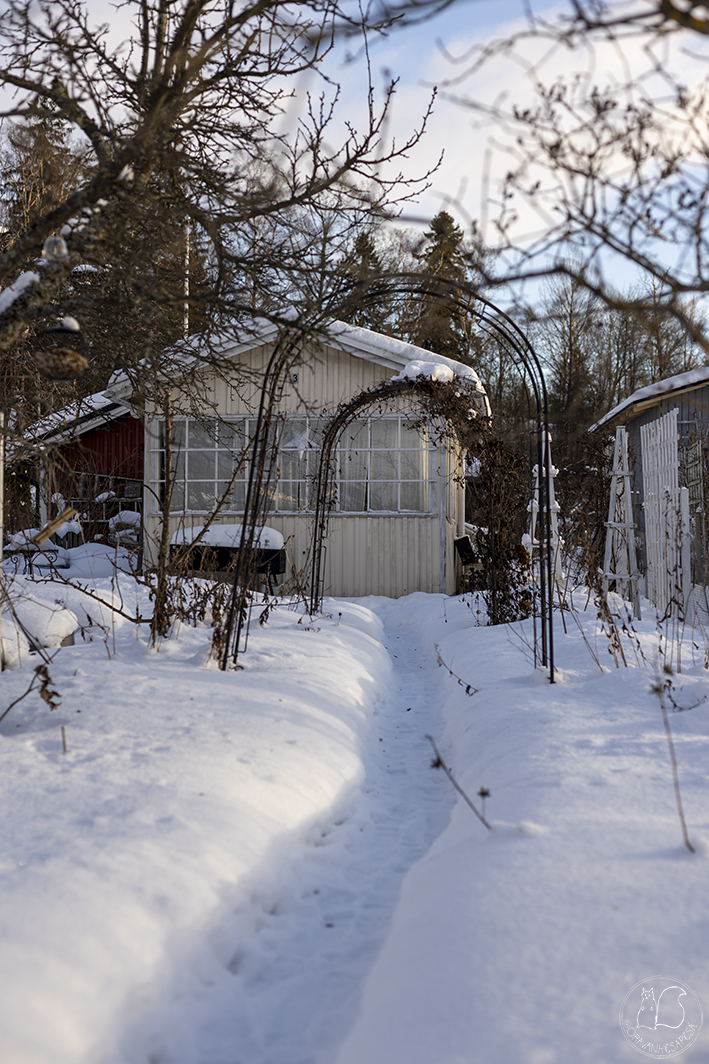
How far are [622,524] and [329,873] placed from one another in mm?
6426

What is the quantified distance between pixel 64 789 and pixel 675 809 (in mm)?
2442

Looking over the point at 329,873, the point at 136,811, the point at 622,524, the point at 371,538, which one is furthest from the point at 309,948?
the point at 371,538

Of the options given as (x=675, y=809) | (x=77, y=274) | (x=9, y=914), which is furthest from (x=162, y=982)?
(x=77, y=274)

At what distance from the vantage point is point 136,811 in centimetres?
267

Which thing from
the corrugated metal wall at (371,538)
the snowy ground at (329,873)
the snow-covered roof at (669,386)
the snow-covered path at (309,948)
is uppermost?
the snow-covered roof at (669,386)

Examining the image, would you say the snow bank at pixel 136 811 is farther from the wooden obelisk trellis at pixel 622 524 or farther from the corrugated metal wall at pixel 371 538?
the corrugated metal wall at pixel 371 538

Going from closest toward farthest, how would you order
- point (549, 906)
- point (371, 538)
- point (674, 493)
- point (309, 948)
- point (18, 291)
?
point (549, 906) → point (309, 948) → point (18, 291) → point (674, 493) → point (371, 538)

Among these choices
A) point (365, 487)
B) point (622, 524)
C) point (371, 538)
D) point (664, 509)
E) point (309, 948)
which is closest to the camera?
point (309, 948)

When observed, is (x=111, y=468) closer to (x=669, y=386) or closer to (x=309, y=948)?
(x=669, y=386)

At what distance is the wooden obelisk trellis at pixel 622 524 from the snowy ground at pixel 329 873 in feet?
12.2

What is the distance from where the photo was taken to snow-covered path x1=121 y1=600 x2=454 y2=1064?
1.89 meters

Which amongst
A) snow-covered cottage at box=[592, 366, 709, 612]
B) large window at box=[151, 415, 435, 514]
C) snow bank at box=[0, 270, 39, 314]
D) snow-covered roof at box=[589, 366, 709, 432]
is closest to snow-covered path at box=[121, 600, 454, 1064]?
snow bank at box=[0, 270, 39, 314]

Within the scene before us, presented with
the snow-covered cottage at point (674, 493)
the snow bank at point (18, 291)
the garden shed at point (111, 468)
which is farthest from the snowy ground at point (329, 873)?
the garden shed at point (111, 468)

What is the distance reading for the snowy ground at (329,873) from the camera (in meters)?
1.75
